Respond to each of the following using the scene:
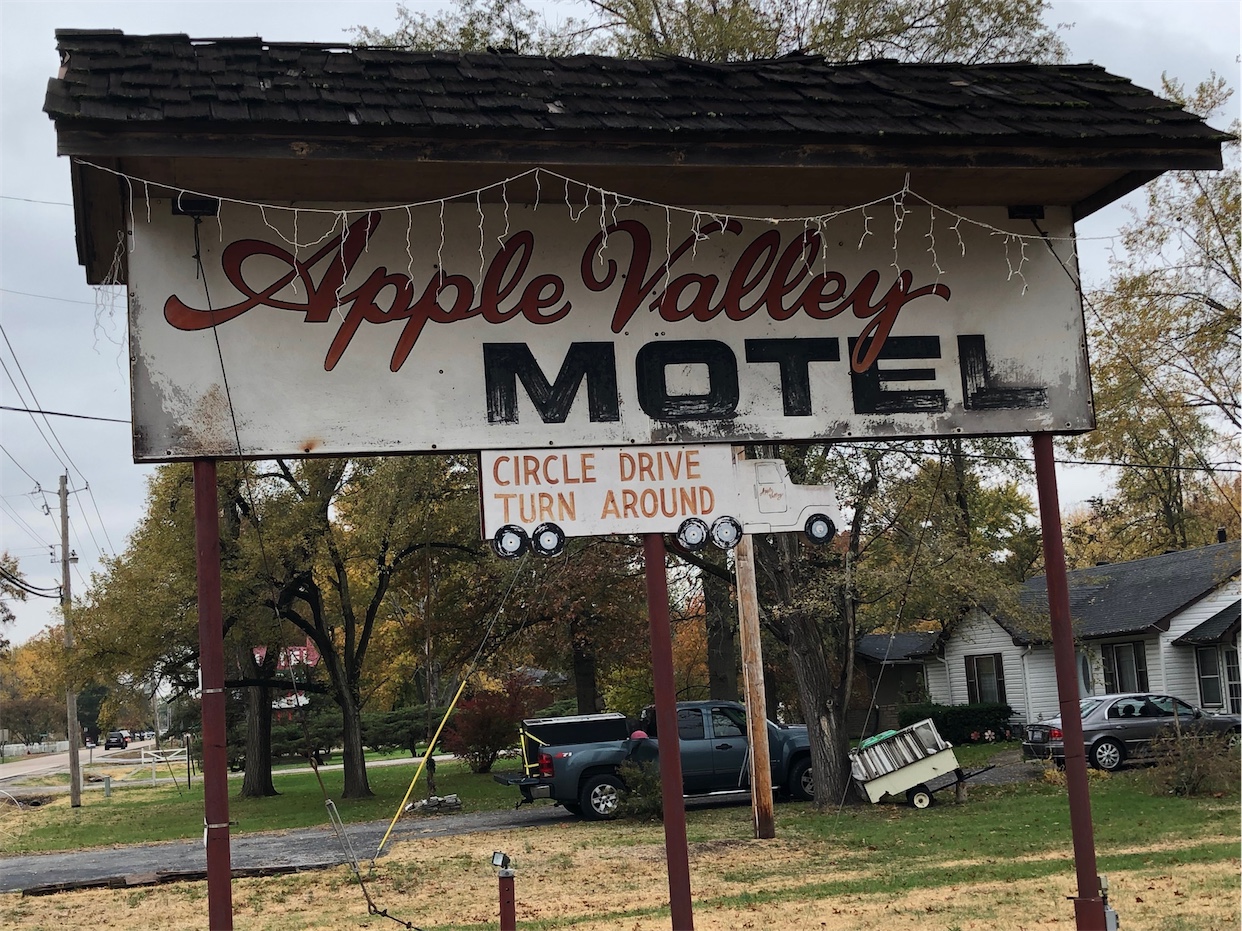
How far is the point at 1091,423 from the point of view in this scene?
329 inches

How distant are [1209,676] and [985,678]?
8565 millimetres

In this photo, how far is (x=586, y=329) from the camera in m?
7.77

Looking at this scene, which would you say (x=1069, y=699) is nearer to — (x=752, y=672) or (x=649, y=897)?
(x=649, y=897)

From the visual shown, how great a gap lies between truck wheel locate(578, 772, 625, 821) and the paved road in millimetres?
788

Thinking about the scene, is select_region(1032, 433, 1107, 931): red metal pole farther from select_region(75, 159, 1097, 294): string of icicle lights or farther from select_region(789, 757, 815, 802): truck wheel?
select_region(789, 757, 815, 802): truck wheel

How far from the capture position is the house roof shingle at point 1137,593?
30672 mm

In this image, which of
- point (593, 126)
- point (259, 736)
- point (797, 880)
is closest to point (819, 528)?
point (593, 126)

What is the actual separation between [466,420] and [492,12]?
47.1 feet

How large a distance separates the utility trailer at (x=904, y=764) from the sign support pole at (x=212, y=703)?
13.8 m

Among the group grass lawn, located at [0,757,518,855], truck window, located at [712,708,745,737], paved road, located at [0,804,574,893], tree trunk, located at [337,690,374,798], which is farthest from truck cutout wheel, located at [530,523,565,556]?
tree trunk, located at [337,690,374,798]

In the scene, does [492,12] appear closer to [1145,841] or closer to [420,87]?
[420,87]

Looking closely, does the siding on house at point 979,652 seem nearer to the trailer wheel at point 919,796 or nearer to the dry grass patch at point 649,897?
the trailer wheel at point 919,796

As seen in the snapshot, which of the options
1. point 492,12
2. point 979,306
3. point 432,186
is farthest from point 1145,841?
point 492,12

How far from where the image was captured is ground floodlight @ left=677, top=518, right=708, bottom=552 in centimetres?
755
